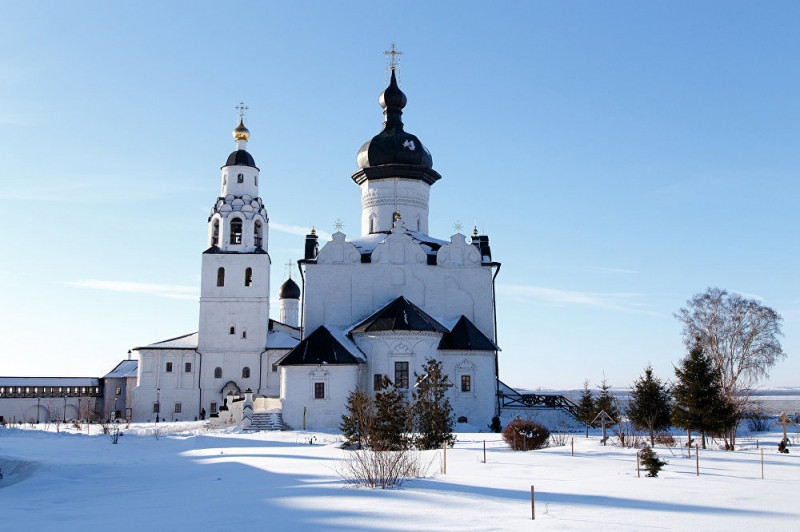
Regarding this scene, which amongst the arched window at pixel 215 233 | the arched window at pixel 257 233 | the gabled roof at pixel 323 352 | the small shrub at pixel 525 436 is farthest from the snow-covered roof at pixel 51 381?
the small shrub at pixel 525 436

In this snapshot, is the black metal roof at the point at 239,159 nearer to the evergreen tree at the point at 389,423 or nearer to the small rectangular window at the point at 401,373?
the small rectangular window at the point at 401,373

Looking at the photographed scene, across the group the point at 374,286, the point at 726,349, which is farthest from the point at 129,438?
the point at 726,349

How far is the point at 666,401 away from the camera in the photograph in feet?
80.7

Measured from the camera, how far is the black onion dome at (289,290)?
58.8m

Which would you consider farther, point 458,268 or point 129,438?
point 458,268

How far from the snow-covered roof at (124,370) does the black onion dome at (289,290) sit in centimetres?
1381

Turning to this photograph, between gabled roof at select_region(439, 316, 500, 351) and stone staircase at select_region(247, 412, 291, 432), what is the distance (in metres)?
7.52

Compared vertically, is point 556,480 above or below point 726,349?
below

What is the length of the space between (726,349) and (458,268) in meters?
12.9

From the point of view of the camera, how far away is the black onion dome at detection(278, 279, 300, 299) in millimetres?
58812

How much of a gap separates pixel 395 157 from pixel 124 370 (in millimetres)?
23563

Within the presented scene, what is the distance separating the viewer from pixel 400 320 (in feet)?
102

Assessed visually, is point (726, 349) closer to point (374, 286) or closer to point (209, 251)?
point (374, 286)

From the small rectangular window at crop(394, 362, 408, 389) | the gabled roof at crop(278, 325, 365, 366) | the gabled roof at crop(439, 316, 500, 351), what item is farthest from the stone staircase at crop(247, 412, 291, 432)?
the gabled roof at crop(439, 316, 500, 351)
